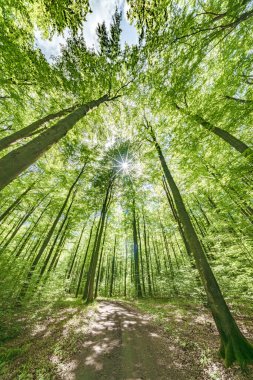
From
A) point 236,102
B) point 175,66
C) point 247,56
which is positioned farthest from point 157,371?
point 247,56

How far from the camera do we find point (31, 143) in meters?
3.07

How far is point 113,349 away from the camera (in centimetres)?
521

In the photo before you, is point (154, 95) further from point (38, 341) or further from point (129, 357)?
point (38, 341)

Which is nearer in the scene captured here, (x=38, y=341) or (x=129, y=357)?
(x=129, y=357)

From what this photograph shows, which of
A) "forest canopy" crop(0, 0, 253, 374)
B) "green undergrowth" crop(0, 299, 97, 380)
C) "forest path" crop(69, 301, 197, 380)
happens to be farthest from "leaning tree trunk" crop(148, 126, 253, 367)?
"green undergrowth" crop(0, 299, 97, 380)

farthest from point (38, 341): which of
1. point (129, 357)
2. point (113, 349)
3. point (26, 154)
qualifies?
point (26, 154)

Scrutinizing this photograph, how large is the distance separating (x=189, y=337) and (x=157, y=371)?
2.43 meters

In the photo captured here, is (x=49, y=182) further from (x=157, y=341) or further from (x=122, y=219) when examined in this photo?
(x=157, y=341)

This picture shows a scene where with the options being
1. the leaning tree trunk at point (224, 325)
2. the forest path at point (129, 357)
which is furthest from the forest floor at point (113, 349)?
the leaning tree trunk at point (224, 325)

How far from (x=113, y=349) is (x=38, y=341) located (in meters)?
3.07

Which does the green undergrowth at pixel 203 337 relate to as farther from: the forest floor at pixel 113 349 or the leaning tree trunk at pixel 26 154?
the leaning tree trunk at pixel 26 154

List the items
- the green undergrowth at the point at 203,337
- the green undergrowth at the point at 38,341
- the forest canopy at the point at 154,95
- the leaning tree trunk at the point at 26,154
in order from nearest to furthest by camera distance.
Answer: the leaning tree trunk at the point at 26,154 < the forest canopy at the point at 154,95 < the green undergrowth at the point at 203,337 < the green undergrowth at the point at 38,341

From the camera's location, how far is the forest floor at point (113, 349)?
4.17 meters

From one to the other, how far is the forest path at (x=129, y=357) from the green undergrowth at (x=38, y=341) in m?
0.60
